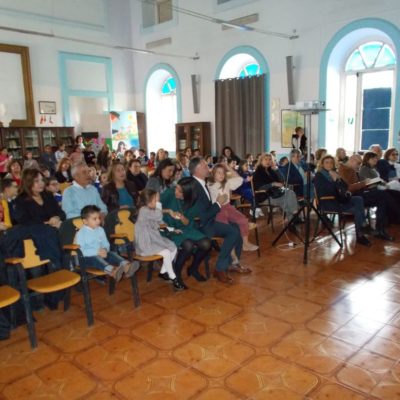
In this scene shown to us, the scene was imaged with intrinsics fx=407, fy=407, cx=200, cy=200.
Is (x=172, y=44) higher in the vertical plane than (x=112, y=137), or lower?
higher

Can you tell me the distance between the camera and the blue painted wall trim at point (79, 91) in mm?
11484

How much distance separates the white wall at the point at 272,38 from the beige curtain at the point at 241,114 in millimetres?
331

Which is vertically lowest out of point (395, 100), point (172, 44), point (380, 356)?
point (380, 356)

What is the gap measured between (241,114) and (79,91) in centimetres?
493

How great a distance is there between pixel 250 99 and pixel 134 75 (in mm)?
4809

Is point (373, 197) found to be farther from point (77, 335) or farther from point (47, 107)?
point (47, 107)

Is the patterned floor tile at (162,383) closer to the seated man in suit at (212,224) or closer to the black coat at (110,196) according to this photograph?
the seated man in suit at (212,224)

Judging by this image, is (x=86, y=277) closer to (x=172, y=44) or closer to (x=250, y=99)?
(x=250, y=99)

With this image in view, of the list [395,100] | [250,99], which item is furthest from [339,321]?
[250,99]

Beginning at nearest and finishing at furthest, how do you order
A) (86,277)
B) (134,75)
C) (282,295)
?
1. (86,277)
2. (282,295)
3. (134,75)

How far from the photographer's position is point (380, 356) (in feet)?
8.64

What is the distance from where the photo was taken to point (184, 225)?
3.87 meters

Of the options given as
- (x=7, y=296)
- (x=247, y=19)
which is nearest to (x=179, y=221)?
(x=7, y=296)

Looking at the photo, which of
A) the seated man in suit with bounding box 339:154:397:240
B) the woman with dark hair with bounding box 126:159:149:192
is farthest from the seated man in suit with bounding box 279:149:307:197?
the woman with dark hair with bounding box 126:159:149:192
